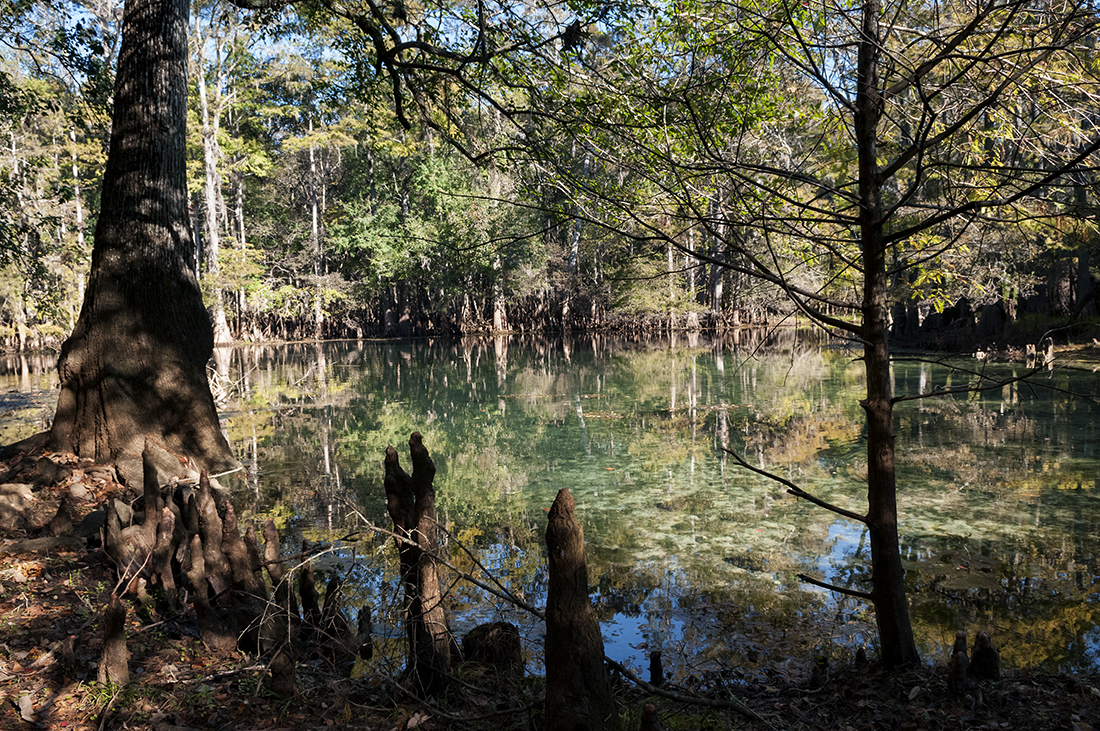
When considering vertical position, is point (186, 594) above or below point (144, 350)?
below

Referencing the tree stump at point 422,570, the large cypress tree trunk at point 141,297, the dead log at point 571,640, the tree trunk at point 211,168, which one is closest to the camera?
the dead log at point 571,640

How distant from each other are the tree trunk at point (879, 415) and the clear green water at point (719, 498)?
2.12 feet

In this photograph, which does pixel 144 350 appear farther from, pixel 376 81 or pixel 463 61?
pixel 463 61

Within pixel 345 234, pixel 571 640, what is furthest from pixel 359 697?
pixel 345 234

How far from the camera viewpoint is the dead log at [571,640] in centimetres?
251

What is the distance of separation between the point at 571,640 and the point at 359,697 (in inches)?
54.8

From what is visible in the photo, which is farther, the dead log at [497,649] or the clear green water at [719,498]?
the clear green water at [719,498]

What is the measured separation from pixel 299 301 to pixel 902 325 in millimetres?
30625

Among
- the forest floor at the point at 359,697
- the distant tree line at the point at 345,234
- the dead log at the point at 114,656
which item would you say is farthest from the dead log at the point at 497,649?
the distant tree line at the point at 345,234

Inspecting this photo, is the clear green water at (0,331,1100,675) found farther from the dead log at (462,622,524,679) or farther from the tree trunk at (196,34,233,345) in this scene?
the tree trunk at (196,34,233,345)

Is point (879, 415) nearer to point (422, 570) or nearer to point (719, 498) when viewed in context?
point (422, 570)

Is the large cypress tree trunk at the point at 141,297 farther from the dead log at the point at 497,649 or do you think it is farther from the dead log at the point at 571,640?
the dead log at the point at 571,640

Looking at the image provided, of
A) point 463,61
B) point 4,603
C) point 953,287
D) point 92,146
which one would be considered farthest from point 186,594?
point 92,146

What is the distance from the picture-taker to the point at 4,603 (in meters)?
3.97
